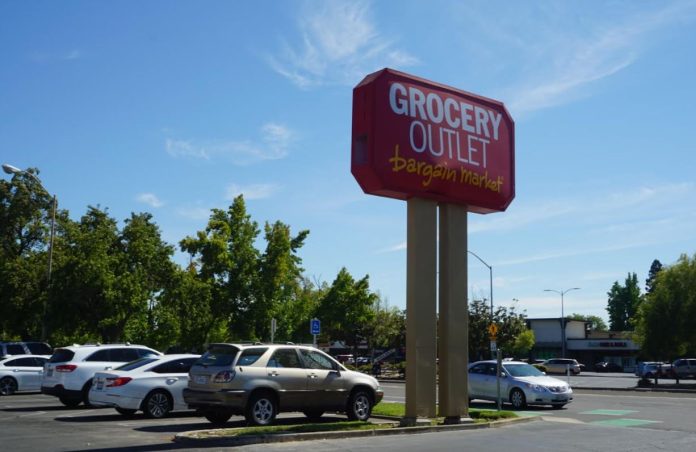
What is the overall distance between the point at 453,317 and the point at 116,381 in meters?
8.02

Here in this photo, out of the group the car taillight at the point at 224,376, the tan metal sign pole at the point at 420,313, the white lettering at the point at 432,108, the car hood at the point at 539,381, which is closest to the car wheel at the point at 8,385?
the car taillight at the point at 224,376

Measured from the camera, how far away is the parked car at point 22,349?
28922 millimetres

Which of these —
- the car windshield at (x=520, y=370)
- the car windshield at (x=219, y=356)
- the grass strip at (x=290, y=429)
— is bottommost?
the grass strip at (x=290, y=429)

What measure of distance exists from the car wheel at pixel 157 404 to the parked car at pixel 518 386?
11.1m

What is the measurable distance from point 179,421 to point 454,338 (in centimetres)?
666

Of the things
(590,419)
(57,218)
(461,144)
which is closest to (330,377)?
(461,144)

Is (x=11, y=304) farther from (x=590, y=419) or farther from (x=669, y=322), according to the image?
(x=669, y=322)

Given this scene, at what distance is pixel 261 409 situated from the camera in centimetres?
1498

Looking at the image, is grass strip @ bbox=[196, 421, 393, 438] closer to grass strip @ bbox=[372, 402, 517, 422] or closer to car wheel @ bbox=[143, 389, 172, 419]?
grass strip @ bbox=[372, 402, 517, 422]

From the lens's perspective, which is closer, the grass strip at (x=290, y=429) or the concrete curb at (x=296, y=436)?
the concrete curb at (x=296, y=436)

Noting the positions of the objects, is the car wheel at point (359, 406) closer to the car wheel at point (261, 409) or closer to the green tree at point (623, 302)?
the car wheel at point (261, 409)

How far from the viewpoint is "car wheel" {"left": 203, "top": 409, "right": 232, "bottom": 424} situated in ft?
48.3

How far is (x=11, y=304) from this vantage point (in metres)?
39.2

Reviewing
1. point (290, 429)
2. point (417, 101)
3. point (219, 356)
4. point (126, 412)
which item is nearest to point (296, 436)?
point (290, 429)
